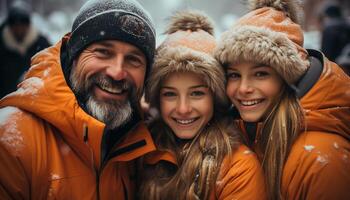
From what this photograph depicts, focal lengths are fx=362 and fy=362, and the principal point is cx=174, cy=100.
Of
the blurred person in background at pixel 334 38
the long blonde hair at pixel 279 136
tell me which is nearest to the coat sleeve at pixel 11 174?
the long blonde hair at pixel 279 136

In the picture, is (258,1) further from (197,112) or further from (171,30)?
(197,112)

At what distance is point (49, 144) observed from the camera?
2453 millimetres

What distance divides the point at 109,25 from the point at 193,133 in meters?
1.12

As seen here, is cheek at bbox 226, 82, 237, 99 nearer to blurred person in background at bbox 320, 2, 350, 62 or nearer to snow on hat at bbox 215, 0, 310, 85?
snow on hat at bbox 215, 0, 310, 85

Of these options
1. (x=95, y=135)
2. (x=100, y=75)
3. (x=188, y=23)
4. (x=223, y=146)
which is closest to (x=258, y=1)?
(x=188, y=23)

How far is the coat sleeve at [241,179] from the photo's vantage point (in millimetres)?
2611

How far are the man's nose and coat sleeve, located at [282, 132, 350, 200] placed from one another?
4.43 feet

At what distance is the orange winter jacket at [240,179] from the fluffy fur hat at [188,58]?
589 millimetres

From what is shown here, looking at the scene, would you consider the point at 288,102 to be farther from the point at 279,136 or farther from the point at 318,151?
the point at 318,151

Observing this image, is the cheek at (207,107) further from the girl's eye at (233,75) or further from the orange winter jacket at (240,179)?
the orange winter jacket at (240,179)

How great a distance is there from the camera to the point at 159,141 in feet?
10.3

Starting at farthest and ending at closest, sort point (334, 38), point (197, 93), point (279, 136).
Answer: point (334, 38) → point (197, 93) → point (279, 136)

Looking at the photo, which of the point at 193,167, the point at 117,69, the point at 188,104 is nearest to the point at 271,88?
the point at 188,104

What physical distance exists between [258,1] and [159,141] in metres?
1.51
